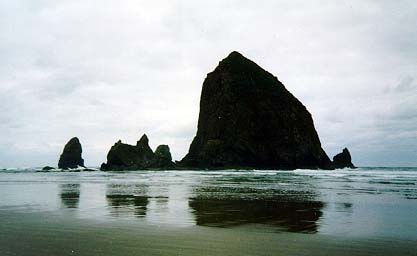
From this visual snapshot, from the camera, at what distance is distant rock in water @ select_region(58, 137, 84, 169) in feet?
426

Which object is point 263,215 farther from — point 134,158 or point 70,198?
point 134,158

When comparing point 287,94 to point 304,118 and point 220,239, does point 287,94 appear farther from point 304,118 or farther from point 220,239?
point 220,239

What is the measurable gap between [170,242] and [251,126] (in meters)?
103

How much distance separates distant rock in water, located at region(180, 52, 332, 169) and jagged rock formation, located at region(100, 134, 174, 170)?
30.0 feet

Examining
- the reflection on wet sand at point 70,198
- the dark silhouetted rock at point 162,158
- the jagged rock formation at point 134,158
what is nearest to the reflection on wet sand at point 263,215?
the reflection on wet sand at point 70,198

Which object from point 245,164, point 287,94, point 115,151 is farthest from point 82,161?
point 287,94

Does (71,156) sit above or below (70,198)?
above

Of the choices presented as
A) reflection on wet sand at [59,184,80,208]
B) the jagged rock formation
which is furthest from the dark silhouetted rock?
reflection on wet sand at [59,184,80,208]

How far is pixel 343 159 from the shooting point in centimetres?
11675

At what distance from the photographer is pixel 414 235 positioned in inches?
376

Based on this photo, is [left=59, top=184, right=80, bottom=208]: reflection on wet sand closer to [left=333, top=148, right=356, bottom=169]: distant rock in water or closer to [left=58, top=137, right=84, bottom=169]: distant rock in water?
[left=333, top=148, right=356, bottom=169]: distant rock in water

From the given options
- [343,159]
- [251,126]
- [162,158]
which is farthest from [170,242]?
[343,159]

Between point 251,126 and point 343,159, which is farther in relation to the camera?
point 343,159

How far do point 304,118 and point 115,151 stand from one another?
5863 centimetres
